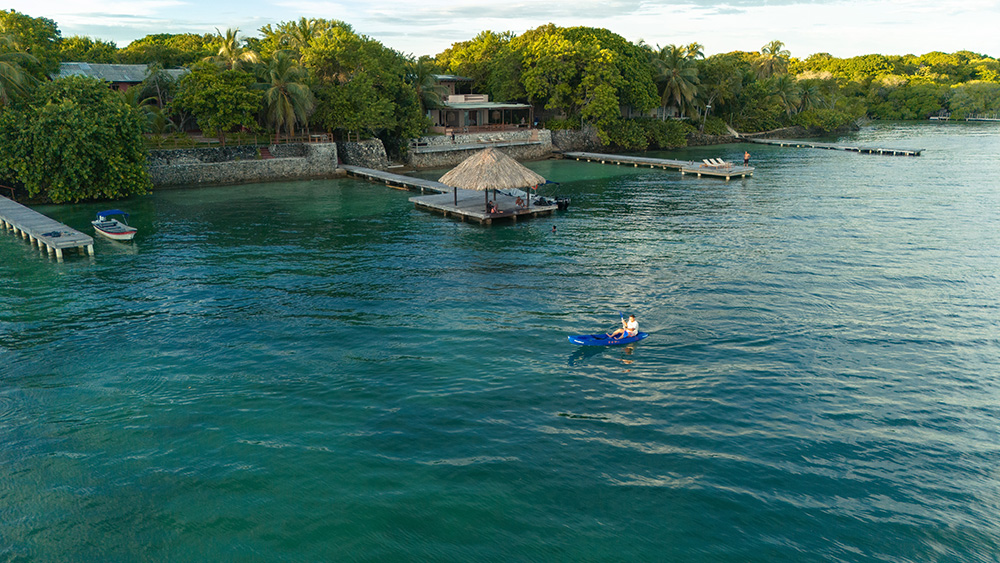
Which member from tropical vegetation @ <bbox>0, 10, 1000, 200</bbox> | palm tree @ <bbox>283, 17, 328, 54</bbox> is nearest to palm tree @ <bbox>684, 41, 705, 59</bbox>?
tropical vegetation @ <bbox>0, 10, 1000, 200</bbox>

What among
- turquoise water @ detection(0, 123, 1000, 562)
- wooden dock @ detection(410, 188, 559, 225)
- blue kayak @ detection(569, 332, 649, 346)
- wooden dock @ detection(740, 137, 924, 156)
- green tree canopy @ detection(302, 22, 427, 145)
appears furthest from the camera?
wooden dock @ detection(740, 137, 924, 156)

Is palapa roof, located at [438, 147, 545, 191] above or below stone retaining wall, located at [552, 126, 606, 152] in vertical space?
below

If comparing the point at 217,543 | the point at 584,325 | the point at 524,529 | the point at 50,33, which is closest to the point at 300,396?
the point at 217,543

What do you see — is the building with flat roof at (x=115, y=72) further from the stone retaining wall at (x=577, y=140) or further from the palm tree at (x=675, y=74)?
the palm tree at (x=675, y=74)

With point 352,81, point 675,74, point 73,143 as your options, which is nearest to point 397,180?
point 352,81

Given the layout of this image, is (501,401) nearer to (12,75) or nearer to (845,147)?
(12,75)

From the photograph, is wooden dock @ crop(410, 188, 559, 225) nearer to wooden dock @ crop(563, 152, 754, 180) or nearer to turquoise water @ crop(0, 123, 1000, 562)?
turquoise water @ crop(0, 123, 1000, 562)
